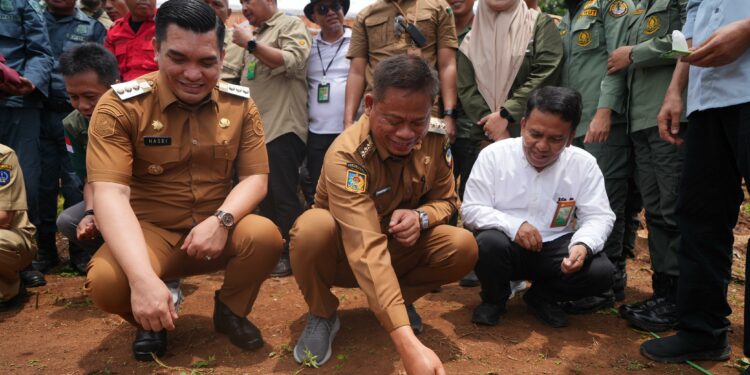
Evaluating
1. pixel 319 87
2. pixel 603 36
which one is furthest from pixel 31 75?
pixel 603 36

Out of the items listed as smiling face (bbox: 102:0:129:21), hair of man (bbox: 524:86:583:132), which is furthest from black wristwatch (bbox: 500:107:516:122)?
smiling face (bbox: 102:0:129:21)

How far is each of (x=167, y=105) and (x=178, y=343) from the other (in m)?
1.15

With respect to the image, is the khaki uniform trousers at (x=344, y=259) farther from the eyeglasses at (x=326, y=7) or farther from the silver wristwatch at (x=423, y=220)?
the eyeglasses at (x=326, y=7)

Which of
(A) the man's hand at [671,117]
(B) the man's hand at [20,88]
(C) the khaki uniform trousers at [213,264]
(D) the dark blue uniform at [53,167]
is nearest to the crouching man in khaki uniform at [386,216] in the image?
(C) the khaki uniform trousers at [213,264]

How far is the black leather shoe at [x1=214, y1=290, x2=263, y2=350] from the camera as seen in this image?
275 cm

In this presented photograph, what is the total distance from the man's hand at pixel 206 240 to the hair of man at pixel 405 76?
908 millimetres

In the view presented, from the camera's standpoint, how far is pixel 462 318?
318 cm

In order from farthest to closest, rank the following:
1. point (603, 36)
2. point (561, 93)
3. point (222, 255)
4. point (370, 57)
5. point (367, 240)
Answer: point (370, 57)
point (603, 36)
point (561, 93)
point (222, 255)
point (367, 240)

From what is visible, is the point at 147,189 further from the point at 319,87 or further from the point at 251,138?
the point at 319,87

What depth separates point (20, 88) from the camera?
13.1 feet

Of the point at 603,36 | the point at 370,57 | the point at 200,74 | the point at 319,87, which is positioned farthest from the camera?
the point at 319,87

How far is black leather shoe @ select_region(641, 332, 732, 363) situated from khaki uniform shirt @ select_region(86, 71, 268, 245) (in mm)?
2069

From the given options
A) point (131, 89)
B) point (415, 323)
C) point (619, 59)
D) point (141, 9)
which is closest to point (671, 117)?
point (619, 59)

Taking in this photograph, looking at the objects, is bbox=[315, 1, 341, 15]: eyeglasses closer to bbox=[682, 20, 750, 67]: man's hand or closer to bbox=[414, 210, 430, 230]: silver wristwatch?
bbox=[414, 210, 430, 230]: silver wristwatch
